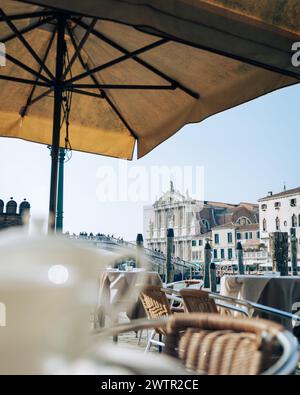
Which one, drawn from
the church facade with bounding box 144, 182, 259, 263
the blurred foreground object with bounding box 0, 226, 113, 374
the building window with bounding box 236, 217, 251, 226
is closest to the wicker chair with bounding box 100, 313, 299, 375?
the blurred foreground object with bounding box 0, 226, 113, 374

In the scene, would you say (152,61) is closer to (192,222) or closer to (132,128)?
(132,128)

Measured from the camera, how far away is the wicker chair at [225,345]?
31.5 inches

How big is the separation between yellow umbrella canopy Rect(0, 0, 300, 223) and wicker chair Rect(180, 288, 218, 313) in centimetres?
130

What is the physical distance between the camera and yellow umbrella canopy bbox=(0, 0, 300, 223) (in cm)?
183

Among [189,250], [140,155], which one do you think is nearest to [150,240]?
[189,250]

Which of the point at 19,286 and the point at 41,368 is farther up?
the point at 19,286

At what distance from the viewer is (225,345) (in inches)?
35.8

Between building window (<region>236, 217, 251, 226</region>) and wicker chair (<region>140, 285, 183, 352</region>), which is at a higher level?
building window (<region>236, 217, 251, 226</region>)

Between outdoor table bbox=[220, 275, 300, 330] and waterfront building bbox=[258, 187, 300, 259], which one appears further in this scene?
waterfront building bbox=[258, 187, 300, 259]

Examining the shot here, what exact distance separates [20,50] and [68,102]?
23.5 inches

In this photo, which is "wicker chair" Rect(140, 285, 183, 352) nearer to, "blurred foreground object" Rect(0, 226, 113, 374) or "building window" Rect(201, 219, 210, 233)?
"blurred foreground object" Rect(0, 226, 113, 374)

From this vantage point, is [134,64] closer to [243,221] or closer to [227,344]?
[227,344]

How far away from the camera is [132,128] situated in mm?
4160

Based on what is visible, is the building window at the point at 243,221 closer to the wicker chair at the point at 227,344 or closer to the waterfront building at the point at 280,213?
the waterfront building at the point at 280,213
